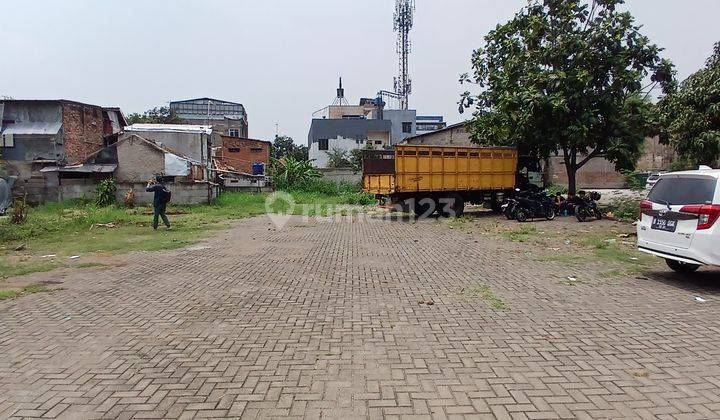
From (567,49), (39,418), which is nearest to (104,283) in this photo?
(39,418)

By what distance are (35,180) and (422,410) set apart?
84.0 ft

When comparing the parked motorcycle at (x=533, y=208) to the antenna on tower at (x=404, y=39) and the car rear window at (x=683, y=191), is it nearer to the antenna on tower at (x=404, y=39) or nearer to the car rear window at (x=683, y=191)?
the car rear window at (x=683, y=191)

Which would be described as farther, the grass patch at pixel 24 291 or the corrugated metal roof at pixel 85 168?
the corrugated metal roof at pixel 85 168

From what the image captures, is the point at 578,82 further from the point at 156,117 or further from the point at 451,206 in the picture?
the point at 156,117

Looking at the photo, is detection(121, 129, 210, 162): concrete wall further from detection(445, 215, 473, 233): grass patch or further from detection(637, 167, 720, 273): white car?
detection(637, 167, 720, 273): white car

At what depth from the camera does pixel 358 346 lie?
456cm

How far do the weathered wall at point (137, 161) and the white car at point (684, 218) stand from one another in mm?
21057

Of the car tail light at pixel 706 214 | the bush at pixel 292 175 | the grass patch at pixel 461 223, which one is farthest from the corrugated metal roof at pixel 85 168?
the car tail light at pixel 706 214

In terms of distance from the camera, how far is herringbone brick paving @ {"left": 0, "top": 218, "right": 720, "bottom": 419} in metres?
3.43

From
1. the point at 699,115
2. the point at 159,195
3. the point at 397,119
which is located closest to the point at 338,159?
the point at 397,119

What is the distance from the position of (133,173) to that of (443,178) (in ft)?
49.6

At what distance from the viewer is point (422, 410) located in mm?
3312

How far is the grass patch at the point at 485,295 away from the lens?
596 centimetres

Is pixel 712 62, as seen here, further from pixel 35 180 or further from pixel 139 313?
pixel 35 180
